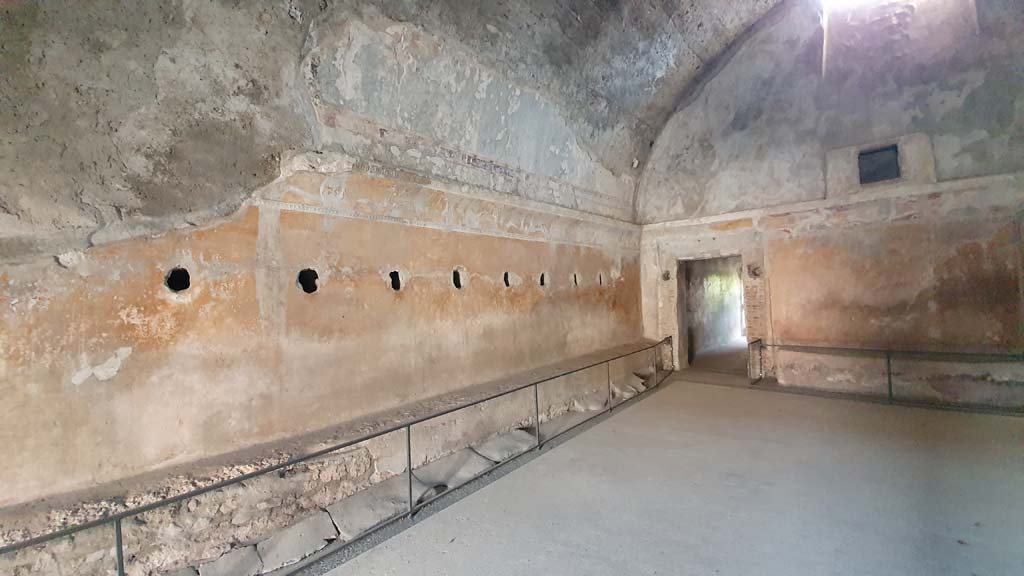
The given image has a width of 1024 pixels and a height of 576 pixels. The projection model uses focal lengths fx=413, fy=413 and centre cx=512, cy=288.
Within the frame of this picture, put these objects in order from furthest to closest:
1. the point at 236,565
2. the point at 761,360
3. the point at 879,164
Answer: the point at 761,360
the point at 879,164
the point at 236,565

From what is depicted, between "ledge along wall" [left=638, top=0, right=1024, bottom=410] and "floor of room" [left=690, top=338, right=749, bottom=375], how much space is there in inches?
49.6

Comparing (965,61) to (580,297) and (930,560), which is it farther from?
(930,560)

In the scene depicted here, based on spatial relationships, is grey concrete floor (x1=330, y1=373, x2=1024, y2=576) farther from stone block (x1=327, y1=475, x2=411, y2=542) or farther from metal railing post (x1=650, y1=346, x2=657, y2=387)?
metal railing post (x1=650, y1=346, x2=657, y2=387)

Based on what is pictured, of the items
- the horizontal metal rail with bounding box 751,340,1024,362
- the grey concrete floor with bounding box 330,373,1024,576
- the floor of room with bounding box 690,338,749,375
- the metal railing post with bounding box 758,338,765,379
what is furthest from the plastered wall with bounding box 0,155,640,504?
the floor of room with bounding box 690,338,749,375

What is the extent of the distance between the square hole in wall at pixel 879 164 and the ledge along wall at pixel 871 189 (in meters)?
0.15

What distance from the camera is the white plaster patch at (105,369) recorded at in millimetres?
2676

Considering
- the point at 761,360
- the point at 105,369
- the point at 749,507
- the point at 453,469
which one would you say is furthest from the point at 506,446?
the point at 761,360

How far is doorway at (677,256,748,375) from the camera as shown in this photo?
919 centimetres

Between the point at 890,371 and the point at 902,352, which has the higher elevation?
the point at 902,352

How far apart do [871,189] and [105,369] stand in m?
9.47

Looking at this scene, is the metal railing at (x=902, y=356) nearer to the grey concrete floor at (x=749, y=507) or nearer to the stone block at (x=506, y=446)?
the grey concrete floor at (x=749, y=507)

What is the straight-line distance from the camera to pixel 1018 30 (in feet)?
18.2

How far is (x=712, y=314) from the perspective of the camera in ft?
38.4

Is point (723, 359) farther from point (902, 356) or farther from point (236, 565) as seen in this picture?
point (236, 565)
